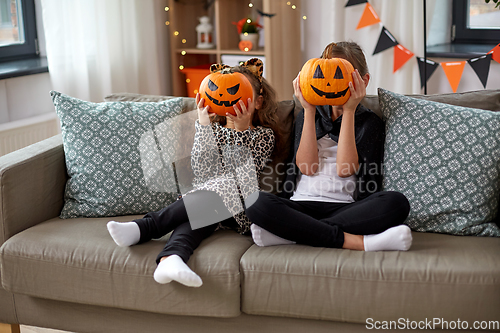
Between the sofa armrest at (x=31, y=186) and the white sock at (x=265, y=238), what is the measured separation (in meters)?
0.78

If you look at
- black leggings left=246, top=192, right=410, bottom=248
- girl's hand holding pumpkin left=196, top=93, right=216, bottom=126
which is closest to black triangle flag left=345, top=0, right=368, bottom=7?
girl's hand holding pumpkin left=196, top=93, right=216, bottom=126

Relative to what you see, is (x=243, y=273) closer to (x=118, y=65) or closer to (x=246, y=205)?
(x=246, y=205)

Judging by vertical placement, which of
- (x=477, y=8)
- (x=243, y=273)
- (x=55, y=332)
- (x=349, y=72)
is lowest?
(x=55, y=332)

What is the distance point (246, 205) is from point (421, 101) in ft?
2.34

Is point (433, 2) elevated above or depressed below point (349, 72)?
above

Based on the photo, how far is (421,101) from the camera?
1.71 m

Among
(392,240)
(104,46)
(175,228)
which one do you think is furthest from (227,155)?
(104,46)

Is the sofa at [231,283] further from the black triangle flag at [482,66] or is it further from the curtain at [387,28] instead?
the curtain at [387,28]

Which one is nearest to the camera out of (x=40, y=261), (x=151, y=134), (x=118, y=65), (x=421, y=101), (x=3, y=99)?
(x=40, y=261)

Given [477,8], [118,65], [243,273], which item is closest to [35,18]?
[118,65]

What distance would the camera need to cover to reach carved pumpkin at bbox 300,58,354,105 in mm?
1530

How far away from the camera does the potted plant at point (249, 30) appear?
126 inches

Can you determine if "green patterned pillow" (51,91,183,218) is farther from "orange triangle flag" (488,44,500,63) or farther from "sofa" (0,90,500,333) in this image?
"orange triangle flag" (488,44,500,63)

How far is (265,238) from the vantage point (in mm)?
1515
